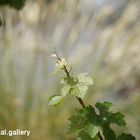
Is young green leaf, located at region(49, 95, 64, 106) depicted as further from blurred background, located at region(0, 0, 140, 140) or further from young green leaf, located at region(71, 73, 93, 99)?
blurred background, located at region(0, 0, 140, 140)

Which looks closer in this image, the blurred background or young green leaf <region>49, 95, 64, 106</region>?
young green leaf <region>49, 95, 64, 106</region>

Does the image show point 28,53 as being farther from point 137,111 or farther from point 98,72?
point 137,111

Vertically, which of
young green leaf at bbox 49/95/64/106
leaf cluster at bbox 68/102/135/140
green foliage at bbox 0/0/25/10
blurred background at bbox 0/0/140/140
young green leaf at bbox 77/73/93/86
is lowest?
leaf cluster at bbox 68/102/135/140

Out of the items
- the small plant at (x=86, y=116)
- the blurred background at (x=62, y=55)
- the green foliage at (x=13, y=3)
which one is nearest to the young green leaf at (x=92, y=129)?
the small plant at (x=86, y=116)

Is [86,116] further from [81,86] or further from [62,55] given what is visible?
[62,55]

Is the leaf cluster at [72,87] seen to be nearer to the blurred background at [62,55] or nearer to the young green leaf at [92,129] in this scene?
the young green leaf at [92,129]

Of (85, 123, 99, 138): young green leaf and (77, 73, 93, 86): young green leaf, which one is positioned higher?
(77, 73, 93, 86): young green leaf

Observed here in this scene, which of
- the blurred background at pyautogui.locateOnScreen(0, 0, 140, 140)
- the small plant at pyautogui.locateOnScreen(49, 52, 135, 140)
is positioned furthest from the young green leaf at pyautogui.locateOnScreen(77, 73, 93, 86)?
the blurred background at pyautogui.locateOnScreen(0, 0, 140, 140)

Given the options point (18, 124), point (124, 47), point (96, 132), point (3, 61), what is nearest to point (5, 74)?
point (3, 61)
